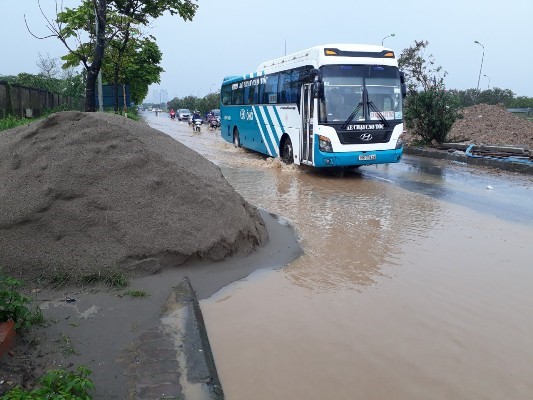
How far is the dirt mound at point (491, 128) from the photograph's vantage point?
63.7 feet

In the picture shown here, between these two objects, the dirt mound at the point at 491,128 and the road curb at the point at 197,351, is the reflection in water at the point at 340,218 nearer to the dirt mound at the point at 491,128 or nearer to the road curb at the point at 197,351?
the road curb at the point at 197,351

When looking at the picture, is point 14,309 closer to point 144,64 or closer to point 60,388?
point 60,388

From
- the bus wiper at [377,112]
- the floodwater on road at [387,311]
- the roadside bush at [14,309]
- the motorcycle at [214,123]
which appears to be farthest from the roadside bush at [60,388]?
the motorcycle at [214,123]

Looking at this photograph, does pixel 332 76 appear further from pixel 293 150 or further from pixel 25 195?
pixel 25 195

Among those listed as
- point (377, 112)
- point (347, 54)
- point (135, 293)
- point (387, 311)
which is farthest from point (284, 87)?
point (135, 293)

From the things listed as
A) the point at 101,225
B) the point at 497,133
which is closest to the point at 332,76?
the point at 101,225

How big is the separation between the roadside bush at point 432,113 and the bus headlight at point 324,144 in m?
8.37

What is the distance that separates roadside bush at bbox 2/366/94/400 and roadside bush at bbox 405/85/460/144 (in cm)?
1801

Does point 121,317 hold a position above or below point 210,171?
below

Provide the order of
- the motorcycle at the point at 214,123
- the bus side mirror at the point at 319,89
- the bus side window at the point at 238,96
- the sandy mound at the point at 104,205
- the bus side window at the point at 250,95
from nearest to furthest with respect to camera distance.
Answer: the sandy mound at the point at 104,205 < the bus side mirror at the point at 319,89 < the bus side window at the point at 250,95 < the bus side window at the point at 238,96 < the motorcycle at the point at 214,123

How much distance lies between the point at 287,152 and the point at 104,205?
10.0m

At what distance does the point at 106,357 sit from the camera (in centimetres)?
340

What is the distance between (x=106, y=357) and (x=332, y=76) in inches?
389

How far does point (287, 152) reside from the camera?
14.9m
